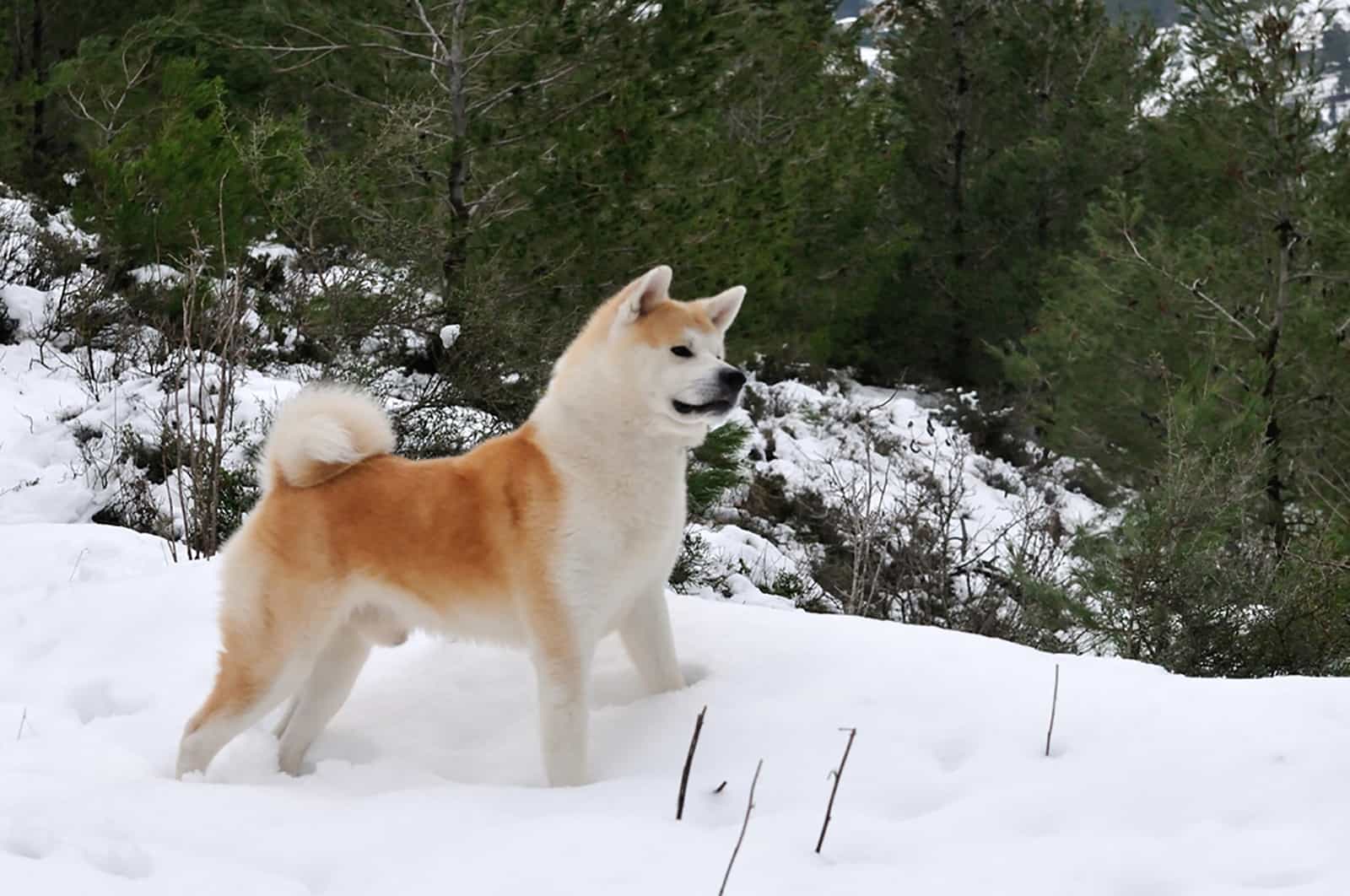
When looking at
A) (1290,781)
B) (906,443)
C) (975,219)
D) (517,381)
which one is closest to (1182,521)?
(1290,781)

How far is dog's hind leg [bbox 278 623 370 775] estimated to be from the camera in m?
3.81

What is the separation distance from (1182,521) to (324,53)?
8.54 meters

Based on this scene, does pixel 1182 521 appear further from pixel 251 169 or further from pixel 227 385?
pixel 251 169

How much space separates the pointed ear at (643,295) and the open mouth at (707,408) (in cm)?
29

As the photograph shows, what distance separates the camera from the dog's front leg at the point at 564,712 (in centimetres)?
A: 338

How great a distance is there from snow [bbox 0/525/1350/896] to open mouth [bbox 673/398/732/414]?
2.80ft

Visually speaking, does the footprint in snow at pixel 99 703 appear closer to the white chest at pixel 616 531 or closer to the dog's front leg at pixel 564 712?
the dog's front leg at pixel 564 712

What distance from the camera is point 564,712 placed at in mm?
3393

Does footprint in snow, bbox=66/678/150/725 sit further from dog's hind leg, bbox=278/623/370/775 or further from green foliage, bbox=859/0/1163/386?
green foliage, bbox=859/0/1163/386

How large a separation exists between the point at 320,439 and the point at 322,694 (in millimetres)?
787

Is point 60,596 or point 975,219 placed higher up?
point 975,219

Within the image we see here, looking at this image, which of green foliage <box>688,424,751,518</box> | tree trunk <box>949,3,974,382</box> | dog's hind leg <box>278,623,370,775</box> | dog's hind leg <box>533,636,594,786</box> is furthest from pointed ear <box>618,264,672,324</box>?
tree trunk <box>949,3,974,382</box>

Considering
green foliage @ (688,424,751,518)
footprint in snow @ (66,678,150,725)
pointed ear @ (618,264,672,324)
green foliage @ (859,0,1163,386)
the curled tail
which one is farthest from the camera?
green foliage @ (859,0,1163,386)

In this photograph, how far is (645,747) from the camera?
140 inches
